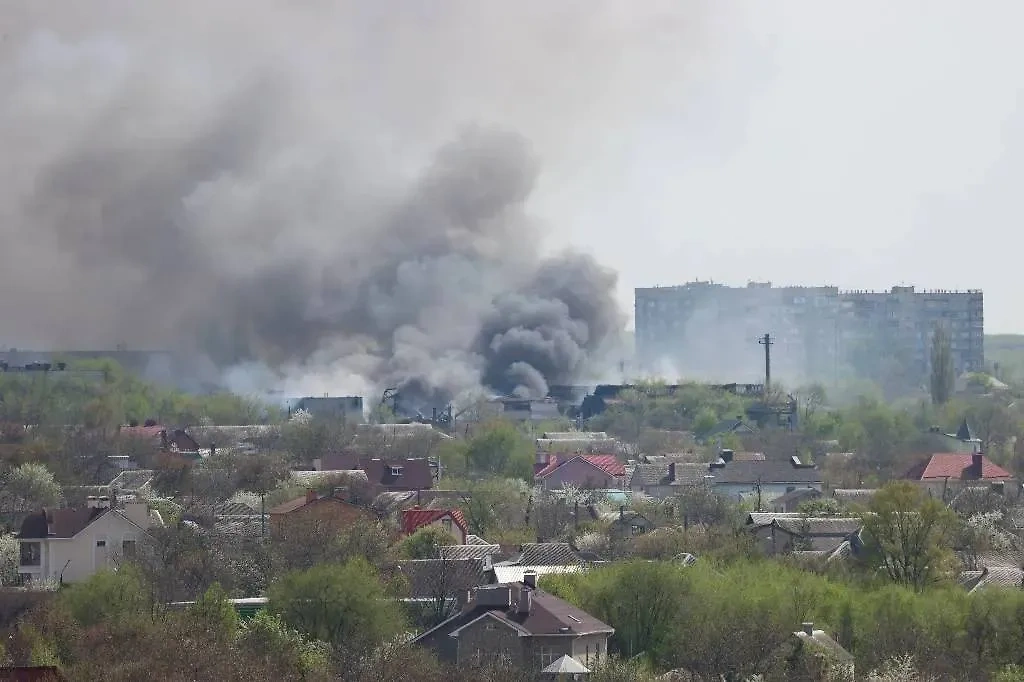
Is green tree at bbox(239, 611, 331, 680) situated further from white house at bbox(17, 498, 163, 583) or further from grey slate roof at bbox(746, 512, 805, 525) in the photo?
grey slate roof at bbox(746, 512, 805, 525)

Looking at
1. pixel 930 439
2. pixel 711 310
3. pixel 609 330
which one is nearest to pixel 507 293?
pixel 609 330

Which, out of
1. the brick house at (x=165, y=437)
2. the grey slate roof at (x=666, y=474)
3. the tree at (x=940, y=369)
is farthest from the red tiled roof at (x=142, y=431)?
the tree at (x=940, y=369)

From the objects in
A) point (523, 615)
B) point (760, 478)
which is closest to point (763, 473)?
point (760, 478)

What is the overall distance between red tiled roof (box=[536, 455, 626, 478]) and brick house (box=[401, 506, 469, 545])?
817 inches

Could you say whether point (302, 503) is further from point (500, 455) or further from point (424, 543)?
point (500, 455)

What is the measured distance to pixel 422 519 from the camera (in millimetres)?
52875

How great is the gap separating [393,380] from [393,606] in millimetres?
68957

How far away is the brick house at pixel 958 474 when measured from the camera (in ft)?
225

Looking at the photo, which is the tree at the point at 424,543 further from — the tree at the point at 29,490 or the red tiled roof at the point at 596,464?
the red tiled roof at the point at 596,464

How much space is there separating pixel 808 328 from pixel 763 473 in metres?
94.9

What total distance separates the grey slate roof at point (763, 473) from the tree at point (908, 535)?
24003 mm

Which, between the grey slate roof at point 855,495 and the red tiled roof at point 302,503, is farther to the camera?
the grey slate roof at point 855,495

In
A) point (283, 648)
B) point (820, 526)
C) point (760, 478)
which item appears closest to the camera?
point (283, 648)

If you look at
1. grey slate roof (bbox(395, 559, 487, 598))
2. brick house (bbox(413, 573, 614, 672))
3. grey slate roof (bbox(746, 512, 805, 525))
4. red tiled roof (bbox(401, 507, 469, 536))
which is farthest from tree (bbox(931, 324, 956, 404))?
brick house (bbox(413, 573, 614, 672))
